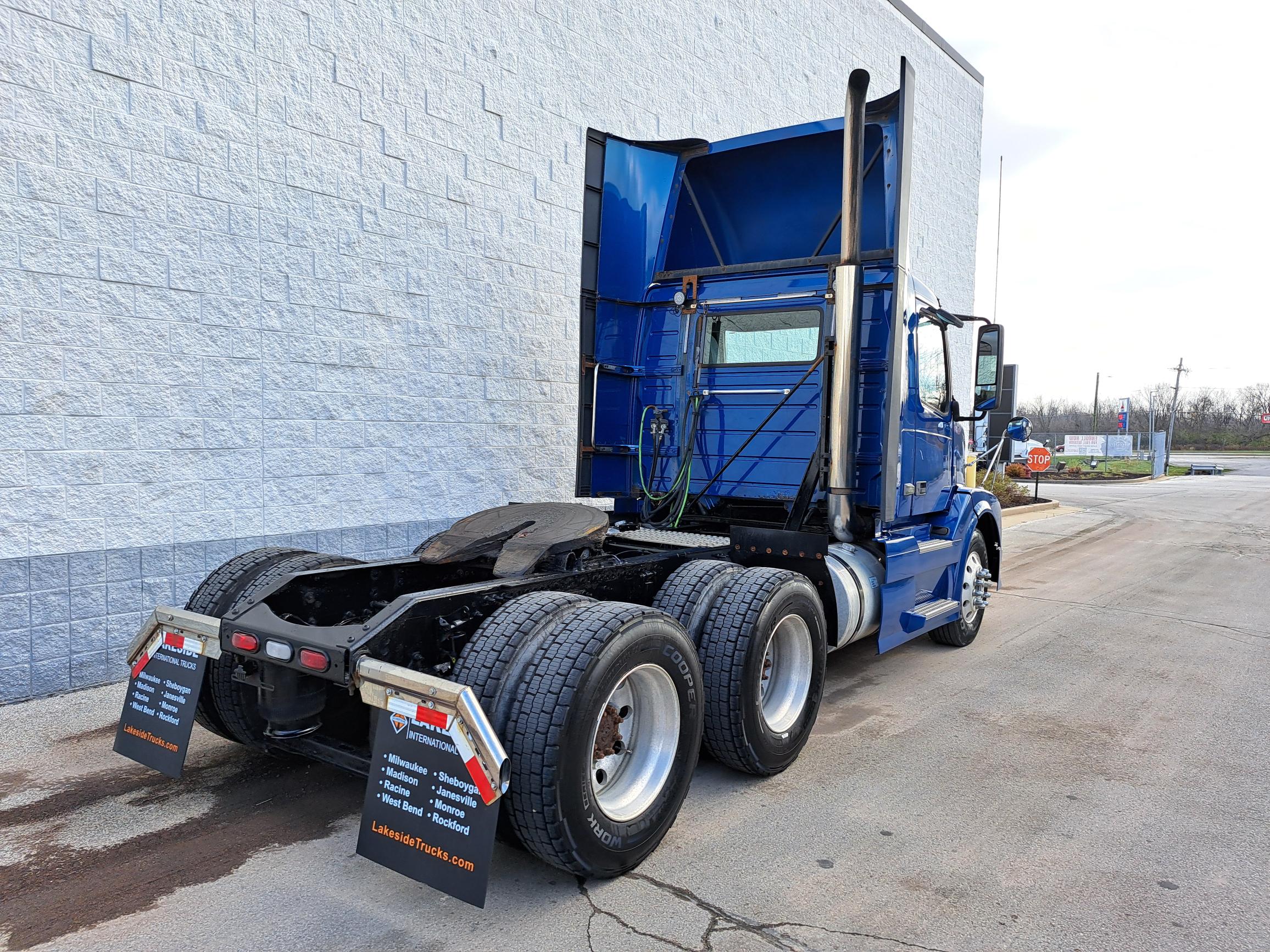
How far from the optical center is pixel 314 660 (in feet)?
10.6

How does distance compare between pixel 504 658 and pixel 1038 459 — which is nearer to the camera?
pixel 504 658

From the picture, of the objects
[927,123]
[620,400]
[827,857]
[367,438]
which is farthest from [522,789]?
[927,123]

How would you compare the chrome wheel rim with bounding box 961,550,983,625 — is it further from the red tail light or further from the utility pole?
the utility pole

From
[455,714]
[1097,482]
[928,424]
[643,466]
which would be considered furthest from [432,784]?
[1097,482]

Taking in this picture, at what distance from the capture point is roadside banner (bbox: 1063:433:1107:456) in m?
50.7

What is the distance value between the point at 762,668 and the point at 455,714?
6.19ft

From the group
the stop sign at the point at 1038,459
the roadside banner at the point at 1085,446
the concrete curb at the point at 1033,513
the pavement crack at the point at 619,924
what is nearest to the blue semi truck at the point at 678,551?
the pavement crack at the point at 619,924

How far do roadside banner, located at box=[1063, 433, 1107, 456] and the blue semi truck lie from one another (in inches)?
1938

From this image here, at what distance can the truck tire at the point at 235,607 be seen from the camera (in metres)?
3.92

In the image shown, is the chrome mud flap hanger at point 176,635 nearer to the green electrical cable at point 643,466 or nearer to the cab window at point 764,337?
the green electrical cable at point 643,466

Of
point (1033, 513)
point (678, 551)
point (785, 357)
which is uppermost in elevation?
point (785, 357)

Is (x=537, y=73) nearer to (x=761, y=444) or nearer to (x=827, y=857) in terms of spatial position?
(x=761, y=444)

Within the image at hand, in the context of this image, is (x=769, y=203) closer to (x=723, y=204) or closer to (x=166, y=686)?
(x=723, y=204)

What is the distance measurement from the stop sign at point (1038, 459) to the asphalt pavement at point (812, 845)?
12.0 metres
